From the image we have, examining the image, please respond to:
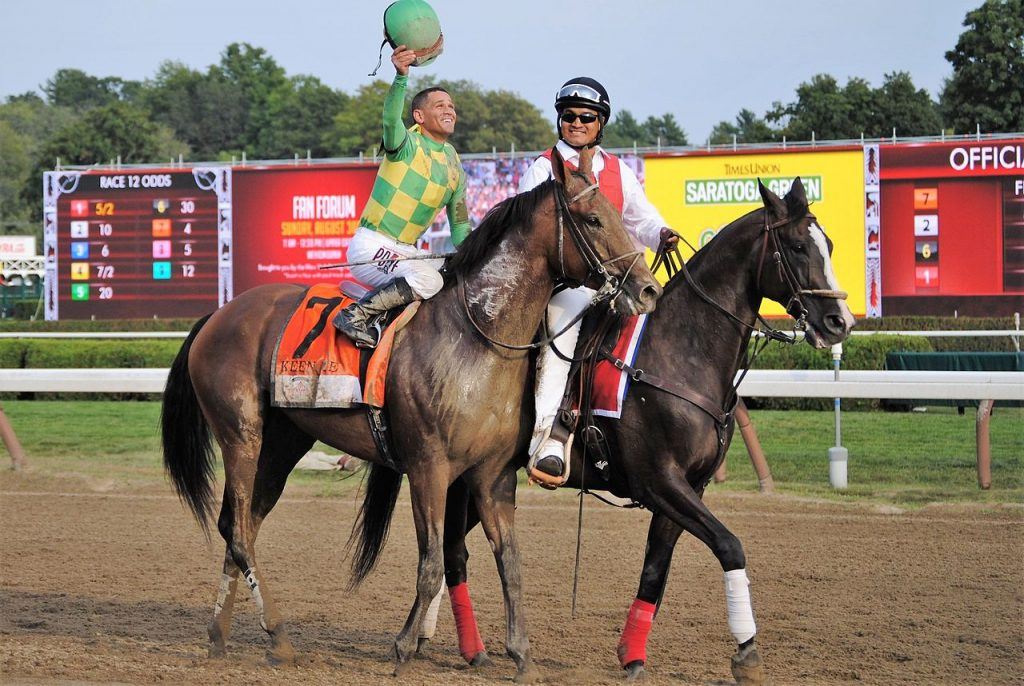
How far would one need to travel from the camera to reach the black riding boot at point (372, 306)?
4.64 metres

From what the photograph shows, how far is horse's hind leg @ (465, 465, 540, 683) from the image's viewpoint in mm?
4445

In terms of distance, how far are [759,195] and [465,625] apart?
55.7 ft

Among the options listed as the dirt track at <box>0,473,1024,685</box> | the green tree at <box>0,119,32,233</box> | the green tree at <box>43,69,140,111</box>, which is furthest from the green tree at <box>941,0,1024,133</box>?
the green tree at <box>43,69,140,111</box>

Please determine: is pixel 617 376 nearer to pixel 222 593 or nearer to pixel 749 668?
pixel 749 668

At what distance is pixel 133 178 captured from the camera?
23078 mm

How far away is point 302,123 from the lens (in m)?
64.1

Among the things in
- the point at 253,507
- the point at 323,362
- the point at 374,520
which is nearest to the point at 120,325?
the point at 253,507

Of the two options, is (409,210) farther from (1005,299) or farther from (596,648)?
(1005,299)

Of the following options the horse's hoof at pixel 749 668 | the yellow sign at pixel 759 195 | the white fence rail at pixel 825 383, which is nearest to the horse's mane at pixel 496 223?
the horse's hoof at pixel 749 668

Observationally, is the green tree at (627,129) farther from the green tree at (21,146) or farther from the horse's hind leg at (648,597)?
the horse's hind leg at (648,597)

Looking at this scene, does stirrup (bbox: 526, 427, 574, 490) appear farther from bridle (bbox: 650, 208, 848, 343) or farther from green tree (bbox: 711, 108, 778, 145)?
green tree (bbox: 711, 108, 778, 145)

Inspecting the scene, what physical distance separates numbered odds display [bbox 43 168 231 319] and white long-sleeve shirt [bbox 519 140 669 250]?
19.1 metres

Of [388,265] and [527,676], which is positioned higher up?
[388,265]

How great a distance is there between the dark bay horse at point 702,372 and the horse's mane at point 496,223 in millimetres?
717
